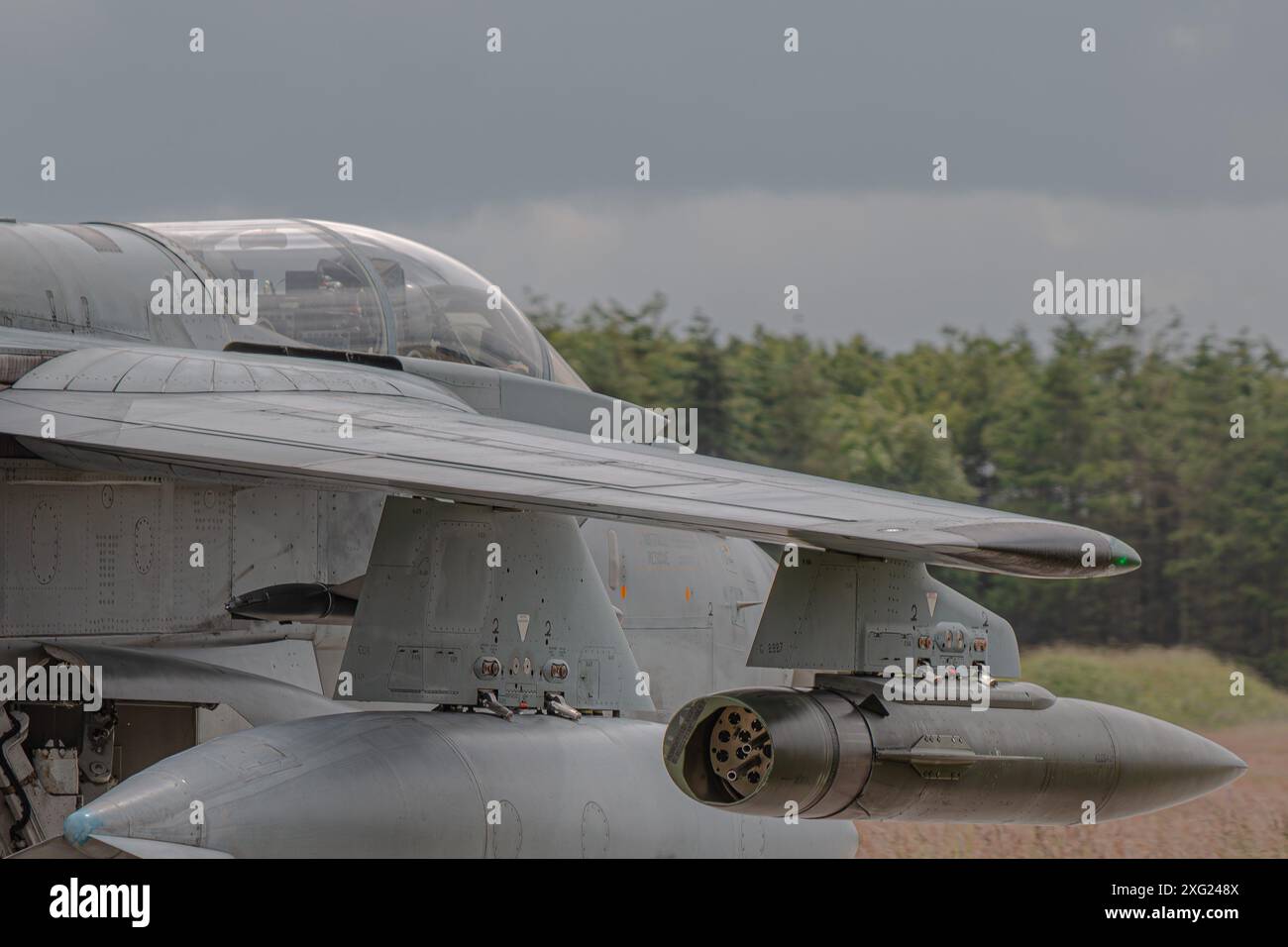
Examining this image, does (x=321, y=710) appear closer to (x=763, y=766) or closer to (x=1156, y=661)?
(x=763, y=766)

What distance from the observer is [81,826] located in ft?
22.8

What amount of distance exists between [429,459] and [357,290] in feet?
9.89

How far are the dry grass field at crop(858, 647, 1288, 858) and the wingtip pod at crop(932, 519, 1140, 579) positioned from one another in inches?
289

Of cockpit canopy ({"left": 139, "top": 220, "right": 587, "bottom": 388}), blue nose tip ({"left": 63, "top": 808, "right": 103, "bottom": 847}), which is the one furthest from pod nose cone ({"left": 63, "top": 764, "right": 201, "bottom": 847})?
cockpit canopy ({"left": 139, "top": 220, "right": 587, "bottom": 388})

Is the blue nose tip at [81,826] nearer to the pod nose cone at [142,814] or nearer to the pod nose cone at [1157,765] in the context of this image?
the pod nose cone at [142,814]

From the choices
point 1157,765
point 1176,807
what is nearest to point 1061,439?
point 1176,807

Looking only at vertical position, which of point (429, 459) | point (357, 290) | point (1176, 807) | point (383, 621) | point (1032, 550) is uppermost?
point (357, 290)

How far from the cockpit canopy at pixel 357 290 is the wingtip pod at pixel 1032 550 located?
477 cm

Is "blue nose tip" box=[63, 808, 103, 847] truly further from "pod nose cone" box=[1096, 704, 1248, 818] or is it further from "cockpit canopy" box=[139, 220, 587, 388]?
"pod nose cone" box=[1096, 704, 1248, 818]

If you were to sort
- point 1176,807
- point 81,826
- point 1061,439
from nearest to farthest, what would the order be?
1. point 81,826
2. point 1176,807
3. point 1061,439

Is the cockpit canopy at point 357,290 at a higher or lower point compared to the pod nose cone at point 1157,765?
higher

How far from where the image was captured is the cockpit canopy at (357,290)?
9820 mm

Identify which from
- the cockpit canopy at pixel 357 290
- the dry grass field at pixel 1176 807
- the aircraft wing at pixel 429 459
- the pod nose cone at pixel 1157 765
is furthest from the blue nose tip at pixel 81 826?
the dry grass field at pixel 1176 807

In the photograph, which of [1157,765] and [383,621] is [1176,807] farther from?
[383,621]
